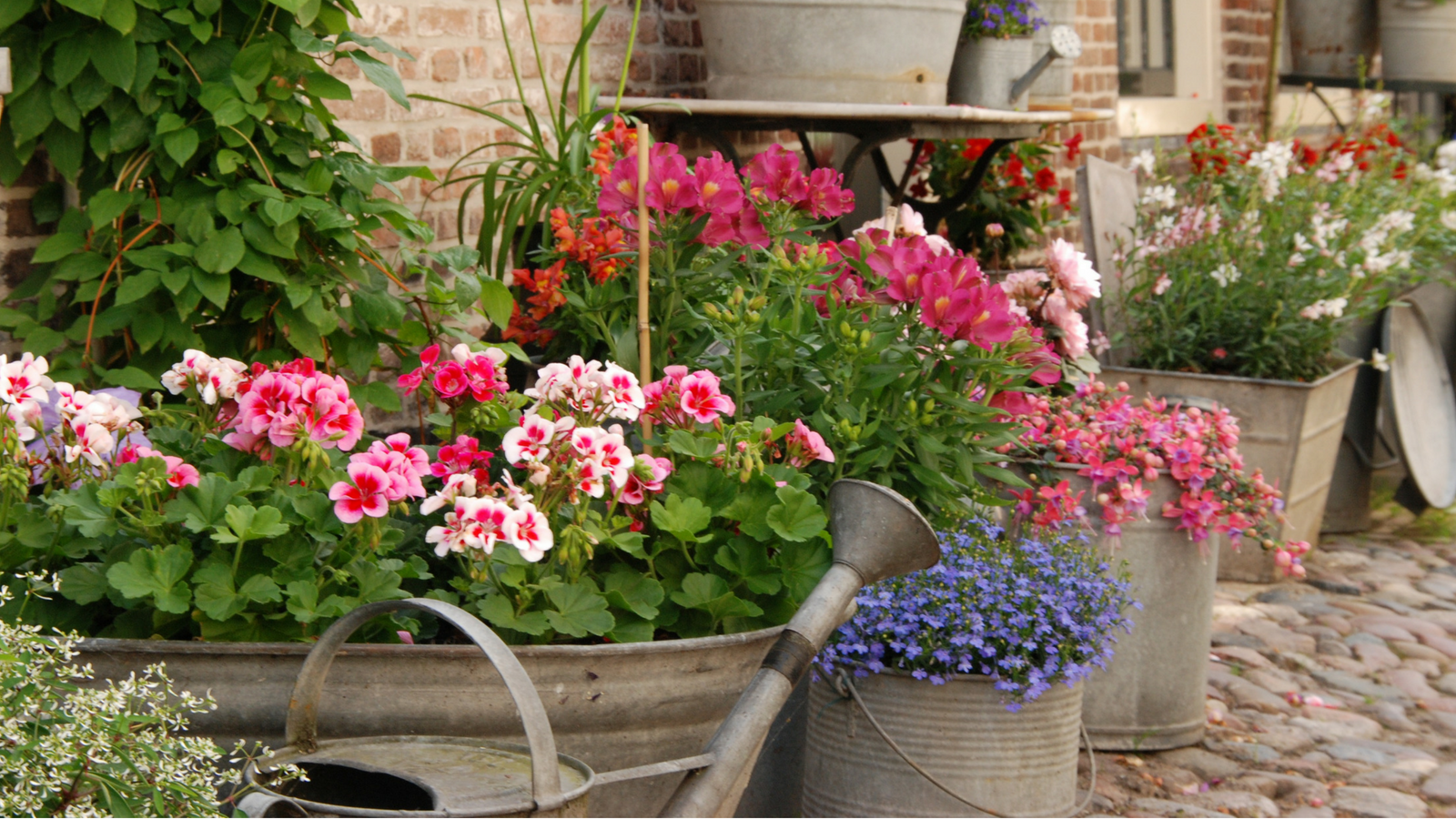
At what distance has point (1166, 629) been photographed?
2482mm

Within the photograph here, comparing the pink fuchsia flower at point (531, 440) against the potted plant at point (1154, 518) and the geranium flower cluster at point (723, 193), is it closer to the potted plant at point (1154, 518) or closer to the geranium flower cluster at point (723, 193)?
the geranium flower cluster at point (723, 193)

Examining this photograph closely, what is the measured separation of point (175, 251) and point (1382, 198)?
374 cm

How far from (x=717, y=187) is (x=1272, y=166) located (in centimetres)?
255

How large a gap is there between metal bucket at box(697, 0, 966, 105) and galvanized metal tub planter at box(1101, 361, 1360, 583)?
3.42 feet

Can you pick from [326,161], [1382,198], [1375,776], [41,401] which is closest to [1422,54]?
[1382,198]

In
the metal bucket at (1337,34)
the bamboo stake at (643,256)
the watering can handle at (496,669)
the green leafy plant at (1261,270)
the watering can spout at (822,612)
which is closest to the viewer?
the watering can handle at (496,669)

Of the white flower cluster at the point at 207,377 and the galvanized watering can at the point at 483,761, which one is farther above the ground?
the white flower cluster at the point at 207,377

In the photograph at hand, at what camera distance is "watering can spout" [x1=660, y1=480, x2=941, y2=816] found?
1.18 metres

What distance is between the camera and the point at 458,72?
2738 mm

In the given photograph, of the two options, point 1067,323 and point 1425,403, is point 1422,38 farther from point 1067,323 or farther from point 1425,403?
point 1067,323

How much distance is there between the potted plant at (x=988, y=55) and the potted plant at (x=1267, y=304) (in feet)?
1.74

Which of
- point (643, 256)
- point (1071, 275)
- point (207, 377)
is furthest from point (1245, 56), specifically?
point (207, 377)

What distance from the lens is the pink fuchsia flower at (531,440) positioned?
4.51 feet

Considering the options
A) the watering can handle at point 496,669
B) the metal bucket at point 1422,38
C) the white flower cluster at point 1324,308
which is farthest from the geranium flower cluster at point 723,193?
the metal bucket at point 1422,38
